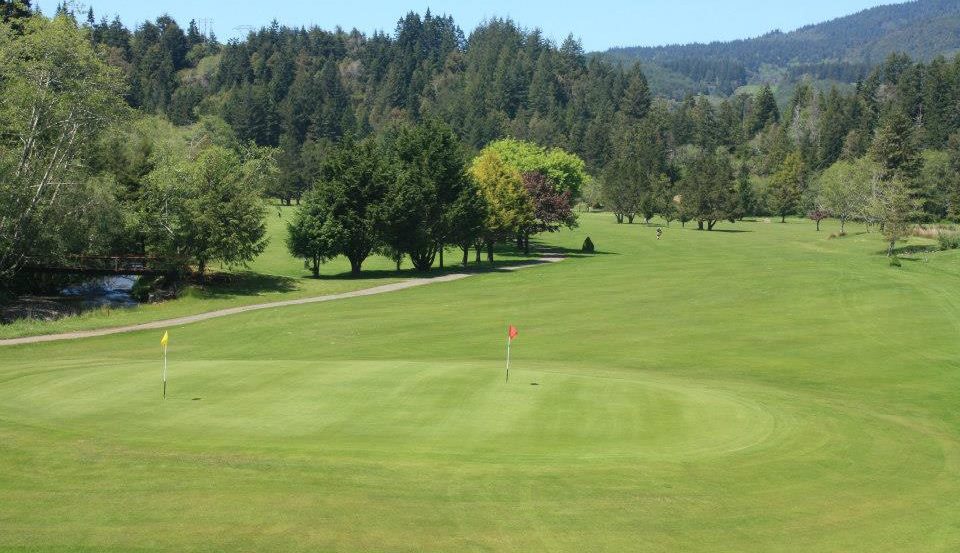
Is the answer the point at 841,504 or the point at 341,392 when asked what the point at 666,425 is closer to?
the point at 841,504

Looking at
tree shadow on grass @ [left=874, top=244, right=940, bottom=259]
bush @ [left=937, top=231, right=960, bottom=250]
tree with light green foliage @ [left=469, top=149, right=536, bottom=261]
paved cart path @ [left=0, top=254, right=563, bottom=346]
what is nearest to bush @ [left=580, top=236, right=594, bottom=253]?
tree with light green foliage @ [left=469, top=149, right=536, bottom=261]

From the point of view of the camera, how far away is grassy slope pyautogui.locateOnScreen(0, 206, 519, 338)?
2034 inches

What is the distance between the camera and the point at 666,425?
21.5 m

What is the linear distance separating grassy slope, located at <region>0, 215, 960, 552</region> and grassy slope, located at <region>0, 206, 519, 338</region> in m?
11.2

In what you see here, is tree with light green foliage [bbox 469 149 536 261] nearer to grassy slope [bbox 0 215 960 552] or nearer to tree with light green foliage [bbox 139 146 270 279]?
tree with light green foliage [bbox 139 146 270 279]

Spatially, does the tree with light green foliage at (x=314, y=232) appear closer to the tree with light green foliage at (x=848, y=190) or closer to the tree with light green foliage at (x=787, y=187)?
the tree with light green foliage at (x=848, y=190)

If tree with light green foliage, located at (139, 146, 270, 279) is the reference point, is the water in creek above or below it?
below

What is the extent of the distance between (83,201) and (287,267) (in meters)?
28.2

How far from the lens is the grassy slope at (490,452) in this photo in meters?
14.6

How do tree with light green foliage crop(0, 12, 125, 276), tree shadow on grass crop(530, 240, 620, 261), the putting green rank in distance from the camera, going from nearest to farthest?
the putting green < tree with light green foliage crop(0, 12, 125, 276) < tree shadow on grass crop(530, 240, 620, 261)

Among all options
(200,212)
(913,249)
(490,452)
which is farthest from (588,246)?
(490,452)

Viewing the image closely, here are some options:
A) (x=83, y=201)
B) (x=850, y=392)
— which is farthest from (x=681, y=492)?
(x=83, y=201)

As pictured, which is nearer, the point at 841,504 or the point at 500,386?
the point at 841,504

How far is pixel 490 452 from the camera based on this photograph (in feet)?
60.8
